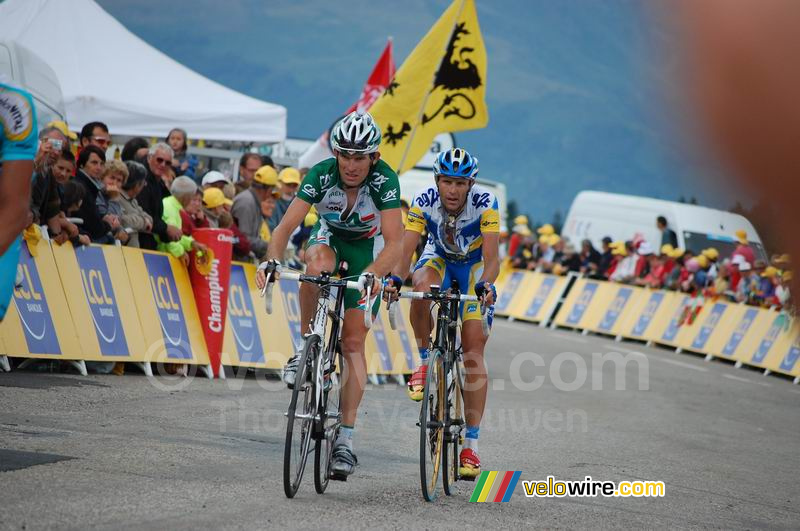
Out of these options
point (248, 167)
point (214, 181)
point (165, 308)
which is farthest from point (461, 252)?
point (248, 167)

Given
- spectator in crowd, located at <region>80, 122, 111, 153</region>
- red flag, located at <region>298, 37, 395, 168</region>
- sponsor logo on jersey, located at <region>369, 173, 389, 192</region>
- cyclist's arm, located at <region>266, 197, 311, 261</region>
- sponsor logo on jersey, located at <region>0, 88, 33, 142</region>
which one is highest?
red flag, located at <region>298, 37, 395, 168</region>

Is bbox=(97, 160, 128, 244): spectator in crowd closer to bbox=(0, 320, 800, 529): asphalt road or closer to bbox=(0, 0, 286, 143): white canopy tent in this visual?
bbox=(0, 320, 800, 529): asphalt road

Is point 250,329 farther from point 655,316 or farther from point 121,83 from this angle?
point 655,316

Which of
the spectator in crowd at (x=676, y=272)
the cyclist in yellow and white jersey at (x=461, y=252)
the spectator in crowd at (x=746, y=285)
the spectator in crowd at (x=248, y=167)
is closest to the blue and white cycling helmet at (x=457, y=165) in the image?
the cyclist in yellow and white jersey at (x=461, y=252)

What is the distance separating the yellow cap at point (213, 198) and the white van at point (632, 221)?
17.2 m

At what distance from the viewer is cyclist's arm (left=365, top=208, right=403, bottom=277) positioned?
6539 mm

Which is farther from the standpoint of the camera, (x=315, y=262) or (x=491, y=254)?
(x=491, y=254)

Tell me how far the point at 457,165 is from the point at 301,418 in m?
2.29

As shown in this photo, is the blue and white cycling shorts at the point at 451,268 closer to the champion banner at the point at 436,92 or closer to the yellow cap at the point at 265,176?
the yellow cap at the point at 265,176

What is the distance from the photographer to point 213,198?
1265 cm

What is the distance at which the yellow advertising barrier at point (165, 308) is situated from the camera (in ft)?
35.8

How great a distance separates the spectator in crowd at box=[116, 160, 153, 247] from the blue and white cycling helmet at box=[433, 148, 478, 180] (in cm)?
478

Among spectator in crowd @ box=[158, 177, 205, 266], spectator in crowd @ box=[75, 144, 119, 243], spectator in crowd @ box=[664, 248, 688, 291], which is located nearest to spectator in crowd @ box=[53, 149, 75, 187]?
spectator in crowd @ box=[75, 144, 119, 243]

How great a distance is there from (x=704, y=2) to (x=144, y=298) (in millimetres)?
9843
